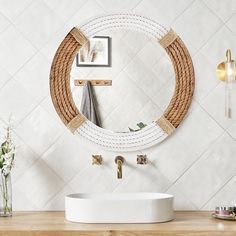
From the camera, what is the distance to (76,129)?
8.41ft

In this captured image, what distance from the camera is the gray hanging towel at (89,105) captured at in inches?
101

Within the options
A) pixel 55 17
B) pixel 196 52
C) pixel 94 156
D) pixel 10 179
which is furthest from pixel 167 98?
pixel 10 179

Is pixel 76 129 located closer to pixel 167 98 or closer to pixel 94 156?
pixel 94 156

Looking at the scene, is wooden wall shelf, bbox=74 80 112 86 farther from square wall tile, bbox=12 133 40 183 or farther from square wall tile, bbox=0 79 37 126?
square wall tile, bbox=12 133 40 183

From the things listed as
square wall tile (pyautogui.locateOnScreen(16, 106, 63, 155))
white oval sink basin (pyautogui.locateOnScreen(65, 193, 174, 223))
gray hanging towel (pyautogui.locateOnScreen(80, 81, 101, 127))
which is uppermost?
gray hanging towel (pyautogui.locateOnScreen(80, 81, 101, 127))

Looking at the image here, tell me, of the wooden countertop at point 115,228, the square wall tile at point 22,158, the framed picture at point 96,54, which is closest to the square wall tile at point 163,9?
the framed picture at point 96,54

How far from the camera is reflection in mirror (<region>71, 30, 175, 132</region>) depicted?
2.57 m

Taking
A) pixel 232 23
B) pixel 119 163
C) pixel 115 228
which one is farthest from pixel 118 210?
pixel 232 23

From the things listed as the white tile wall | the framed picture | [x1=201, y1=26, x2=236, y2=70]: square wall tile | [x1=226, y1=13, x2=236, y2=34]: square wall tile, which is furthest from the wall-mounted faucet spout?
[x1=226, y1=13, x2=236, y2=34]: square wall tile

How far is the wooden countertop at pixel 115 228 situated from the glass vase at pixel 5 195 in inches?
4.7

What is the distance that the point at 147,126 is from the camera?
2.56 meters

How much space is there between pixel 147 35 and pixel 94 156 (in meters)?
0.62

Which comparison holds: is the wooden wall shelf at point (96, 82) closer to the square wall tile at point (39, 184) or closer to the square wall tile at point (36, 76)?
the square wall tile at point (36, 76)

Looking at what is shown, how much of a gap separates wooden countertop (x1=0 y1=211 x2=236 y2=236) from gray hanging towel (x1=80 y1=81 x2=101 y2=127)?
53 cm
